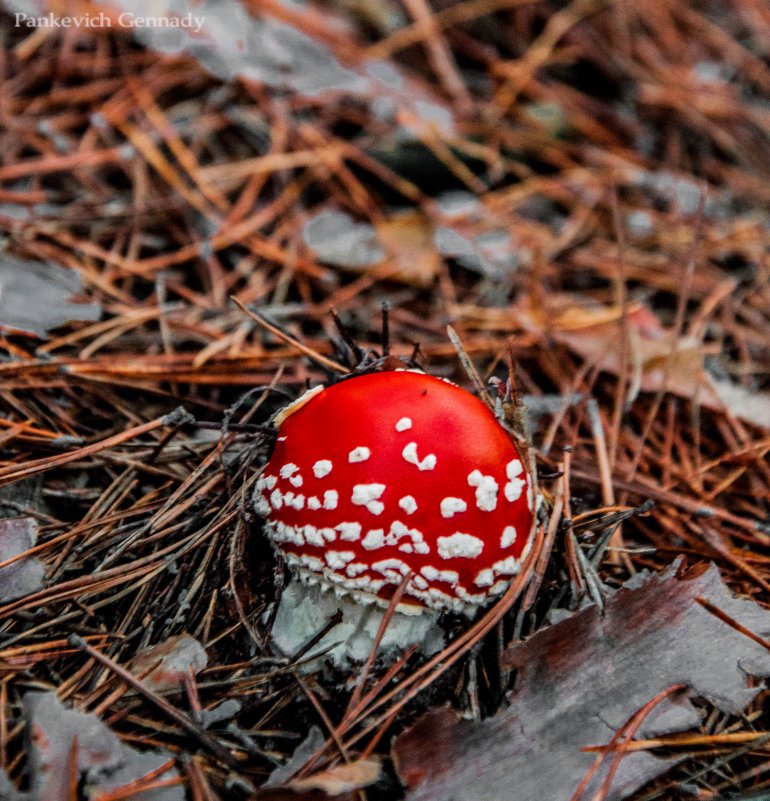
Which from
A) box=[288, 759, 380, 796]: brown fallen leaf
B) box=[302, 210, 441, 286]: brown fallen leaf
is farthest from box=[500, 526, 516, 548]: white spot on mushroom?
box=[302, 210, 441, 286]: brown fallen leaf

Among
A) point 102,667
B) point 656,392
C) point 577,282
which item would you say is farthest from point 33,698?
point 577,282

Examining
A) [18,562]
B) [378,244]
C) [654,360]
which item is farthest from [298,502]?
[378,244]

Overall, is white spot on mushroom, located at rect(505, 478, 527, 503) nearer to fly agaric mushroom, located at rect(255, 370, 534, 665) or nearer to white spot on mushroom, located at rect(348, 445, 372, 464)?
fly agaric mushroom, located at rect(255, 370, 534, 665)

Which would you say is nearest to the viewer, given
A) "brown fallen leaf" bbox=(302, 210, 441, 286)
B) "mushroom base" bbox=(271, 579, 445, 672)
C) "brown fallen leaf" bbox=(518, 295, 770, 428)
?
"mushroom base" bbox=(271, 579, 445, 672)

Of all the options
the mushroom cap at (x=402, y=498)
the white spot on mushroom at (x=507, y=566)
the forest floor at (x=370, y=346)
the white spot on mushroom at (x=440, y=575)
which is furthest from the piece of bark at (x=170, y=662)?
the white spot on mushroom at (x=507, y=566)

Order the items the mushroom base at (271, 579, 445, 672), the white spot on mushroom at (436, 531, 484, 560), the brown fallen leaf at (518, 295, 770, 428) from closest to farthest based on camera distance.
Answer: the white spot on mushroom at (436, 531, 484, 560), the mushroom base at (271, 579, 445, 672), the brown fallen leaf at (518, 295, 770, 428)

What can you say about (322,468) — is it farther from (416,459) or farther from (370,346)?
(370,346)
